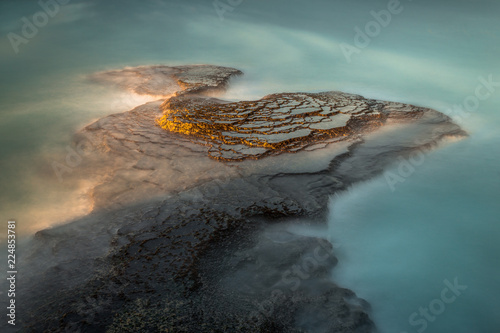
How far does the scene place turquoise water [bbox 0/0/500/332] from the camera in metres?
1.86

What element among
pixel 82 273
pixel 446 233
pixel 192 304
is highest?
pixel 446 233

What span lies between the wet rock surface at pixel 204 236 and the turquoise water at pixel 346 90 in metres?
0.16

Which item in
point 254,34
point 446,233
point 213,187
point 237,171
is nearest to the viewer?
point 446,233

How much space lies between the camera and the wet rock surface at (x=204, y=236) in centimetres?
150

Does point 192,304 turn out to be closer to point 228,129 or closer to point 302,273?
point 302,273

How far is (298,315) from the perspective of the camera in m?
1.52

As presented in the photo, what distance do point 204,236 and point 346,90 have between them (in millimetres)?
2636

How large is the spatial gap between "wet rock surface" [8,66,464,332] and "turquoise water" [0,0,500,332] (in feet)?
0.53

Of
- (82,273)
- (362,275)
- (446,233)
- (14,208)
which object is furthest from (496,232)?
(14,208)

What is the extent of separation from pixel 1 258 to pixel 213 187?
102cm

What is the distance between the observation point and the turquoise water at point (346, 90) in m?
1.86

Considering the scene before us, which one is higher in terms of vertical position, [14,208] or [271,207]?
[271,207]

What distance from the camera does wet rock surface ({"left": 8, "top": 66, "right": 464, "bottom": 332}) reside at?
150cm

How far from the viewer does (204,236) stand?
1900mm
